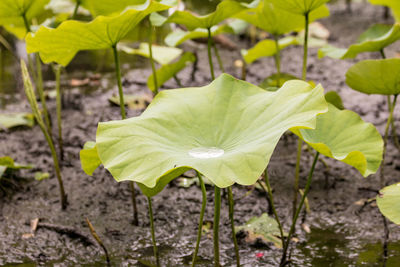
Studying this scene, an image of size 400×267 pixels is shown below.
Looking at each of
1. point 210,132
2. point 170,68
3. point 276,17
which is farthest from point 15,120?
point 210,132

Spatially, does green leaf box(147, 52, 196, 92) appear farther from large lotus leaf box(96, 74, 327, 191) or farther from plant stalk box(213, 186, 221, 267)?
plant stalk box(213, 186, 221, 267)

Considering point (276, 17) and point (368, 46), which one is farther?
point (276, 17)

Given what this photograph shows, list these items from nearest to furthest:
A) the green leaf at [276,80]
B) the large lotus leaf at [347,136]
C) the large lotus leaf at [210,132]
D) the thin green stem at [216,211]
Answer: the large lotus leaf at [210,132]
the thin green stem at [216,211]
the large lotus leaf at [347,136]
the green leaf at [276,80]

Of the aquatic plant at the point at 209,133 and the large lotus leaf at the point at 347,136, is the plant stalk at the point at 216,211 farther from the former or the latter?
the large lotus leaf at the point at 347,136

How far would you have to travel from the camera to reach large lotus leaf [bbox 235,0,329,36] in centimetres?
180

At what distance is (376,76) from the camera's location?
146 centimetres

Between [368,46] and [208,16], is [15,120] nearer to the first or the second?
[208,16]

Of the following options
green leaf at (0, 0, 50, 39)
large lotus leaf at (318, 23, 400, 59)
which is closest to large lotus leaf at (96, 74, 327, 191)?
large lotus leaf at (318, 23, 400, 59)

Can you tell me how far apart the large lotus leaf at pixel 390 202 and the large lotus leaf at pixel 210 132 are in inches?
13.8

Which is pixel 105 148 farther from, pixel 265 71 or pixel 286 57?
pixel 286 57

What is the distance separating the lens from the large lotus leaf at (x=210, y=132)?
106cm

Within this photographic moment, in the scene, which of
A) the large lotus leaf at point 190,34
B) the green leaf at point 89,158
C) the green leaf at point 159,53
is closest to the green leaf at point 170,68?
the large lotus leaf at point 190,34

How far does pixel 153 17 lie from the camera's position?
1777mm

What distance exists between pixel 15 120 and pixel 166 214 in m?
1.02
